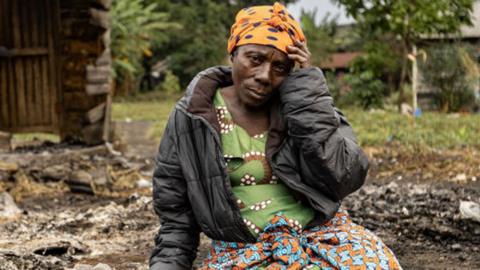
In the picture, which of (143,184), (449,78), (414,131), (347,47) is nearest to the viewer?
(143,184)

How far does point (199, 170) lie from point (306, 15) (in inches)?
829

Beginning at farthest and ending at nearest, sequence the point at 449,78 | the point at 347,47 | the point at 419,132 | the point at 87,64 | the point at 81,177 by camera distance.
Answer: the point at 347,47 → the point at 449,78 → the point at 419,132 → the point at 87,64 → the point at 81,177

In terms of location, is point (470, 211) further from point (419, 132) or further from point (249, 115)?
point (419, 132)

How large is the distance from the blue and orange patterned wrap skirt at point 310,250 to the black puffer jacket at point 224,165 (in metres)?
0.07

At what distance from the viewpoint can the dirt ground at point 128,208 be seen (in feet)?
14.9

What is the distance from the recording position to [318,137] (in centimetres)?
256

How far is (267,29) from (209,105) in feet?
1.22

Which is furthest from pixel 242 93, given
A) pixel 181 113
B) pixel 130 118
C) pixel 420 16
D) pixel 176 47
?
pixel 176 47

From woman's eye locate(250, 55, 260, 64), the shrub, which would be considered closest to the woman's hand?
woman's eye locate(250, 55, 260, 64)

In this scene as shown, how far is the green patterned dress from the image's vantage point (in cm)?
267

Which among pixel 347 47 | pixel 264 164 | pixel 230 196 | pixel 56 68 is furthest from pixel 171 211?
pixel 347 47

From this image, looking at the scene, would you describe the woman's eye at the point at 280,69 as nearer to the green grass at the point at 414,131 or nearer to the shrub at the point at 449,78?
the green grass at the point at 414,131

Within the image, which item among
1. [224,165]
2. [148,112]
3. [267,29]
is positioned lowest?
[148,112]

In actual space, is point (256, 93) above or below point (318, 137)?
above
